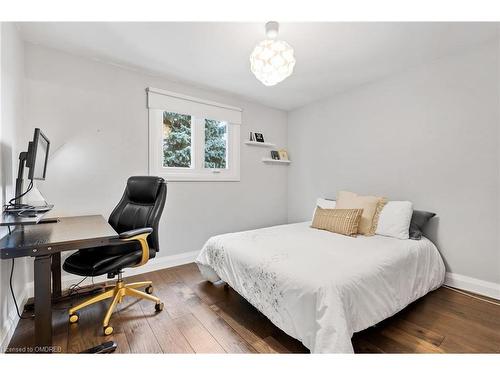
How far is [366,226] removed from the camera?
2.37 m

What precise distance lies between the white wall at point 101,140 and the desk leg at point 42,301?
1.27 metres

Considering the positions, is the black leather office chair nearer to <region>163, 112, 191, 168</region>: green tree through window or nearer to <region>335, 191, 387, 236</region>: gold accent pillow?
<region>163, 112, 191, 168</region>: green tree through window

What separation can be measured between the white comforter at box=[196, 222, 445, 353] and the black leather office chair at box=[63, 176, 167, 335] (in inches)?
23.2

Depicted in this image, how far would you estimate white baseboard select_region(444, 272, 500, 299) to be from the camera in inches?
81.0

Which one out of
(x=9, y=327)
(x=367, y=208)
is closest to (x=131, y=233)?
(x=9, y=327)

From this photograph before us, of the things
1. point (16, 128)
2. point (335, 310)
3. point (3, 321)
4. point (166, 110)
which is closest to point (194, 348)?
point (335, 310)

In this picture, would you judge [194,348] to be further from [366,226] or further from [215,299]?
[366,226]

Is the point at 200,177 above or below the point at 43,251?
above

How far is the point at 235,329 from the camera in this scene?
165 cm

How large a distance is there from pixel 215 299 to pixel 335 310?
3.91ft

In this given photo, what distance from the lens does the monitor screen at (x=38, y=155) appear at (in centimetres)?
135

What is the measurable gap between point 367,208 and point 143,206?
221 centimetres

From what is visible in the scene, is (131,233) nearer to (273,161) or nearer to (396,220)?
(396,220)

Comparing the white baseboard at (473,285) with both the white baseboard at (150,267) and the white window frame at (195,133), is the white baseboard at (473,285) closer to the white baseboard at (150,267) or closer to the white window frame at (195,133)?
the white window frame at (195,133)
